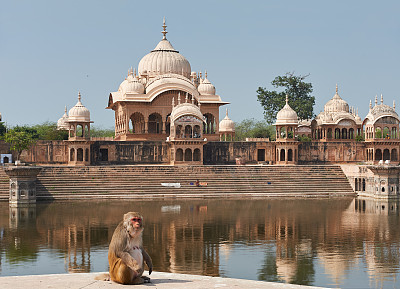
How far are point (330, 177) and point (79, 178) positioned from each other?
12.2 m

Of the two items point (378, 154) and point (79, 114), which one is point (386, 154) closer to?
point (378, 154)

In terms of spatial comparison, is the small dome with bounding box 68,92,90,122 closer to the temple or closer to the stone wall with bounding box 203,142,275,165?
the temple

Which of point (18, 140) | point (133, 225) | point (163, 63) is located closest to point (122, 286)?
point (133, 225)

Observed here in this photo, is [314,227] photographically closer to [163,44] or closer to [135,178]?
[135,178]

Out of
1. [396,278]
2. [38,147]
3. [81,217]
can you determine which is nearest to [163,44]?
[38,147]

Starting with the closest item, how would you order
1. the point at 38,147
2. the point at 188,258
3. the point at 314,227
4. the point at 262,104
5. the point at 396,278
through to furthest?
the point at 396,278 < the point at 188,258 < the point at 314,227 < the point at 38,147 < the point at 262,104

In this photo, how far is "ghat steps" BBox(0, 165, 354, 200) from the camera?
28047 millimetres

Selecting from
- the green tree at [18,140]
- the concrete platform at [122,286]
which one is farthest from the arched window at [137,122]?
the concrete platform at [122,286]

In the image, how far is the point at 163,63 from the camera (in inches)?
1640

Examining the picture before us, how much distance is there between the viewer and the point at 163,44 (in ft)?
142

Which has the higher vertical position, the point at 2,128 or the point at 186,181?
the point at 2,128

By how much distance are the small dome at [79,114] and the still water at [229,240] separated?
10.2 m

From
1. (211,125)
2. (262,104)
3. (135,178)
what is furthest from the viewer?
(262,104)

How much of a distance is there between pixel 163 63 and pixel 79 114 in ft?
27.5
